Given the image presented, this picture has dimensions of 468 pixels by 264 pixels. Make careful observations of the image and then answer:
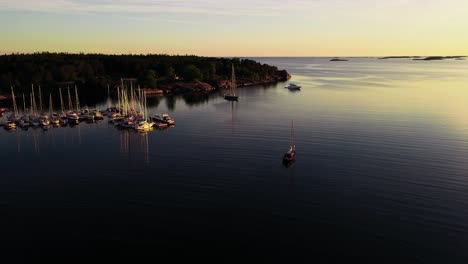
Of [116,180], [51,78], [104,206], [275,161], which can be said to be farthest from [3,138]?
[51,78]

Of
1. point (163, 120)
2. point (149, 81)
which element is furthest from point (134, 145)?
point (149, 81)

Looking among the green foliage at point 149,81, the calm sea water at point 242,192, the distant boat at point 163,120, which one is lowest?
the calm sea water at point 242,192

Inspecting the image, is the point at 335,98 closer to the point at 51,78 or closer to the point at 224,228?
the point at 224,228

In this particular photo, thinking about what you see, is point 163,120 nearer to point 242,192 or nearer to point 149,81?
point 242,192

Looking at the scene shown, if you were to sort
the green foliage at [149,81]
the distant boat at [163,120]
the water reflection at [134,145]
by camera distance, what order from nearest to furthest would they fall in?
the water reflection at [134,145]
the distant boat at [163,120]
the green foliage at [149,81]

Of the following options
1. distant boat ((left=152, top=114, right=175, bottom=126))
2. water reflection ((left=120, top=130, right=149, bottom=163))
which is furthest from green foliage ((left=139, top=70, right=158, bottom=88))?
water reflection ((left=120, top=130, right=149, bottom=163))

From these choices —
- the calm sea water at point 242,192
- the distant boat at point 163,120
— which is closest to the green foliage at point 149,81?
the distant boat at point 163,120

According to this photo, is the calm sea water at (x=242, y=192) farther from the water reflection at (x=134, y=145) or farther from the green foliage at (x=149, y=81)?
the green foliage at (x=149, y=81)

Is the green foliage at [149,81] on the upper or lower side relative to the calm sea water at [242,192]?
upper
